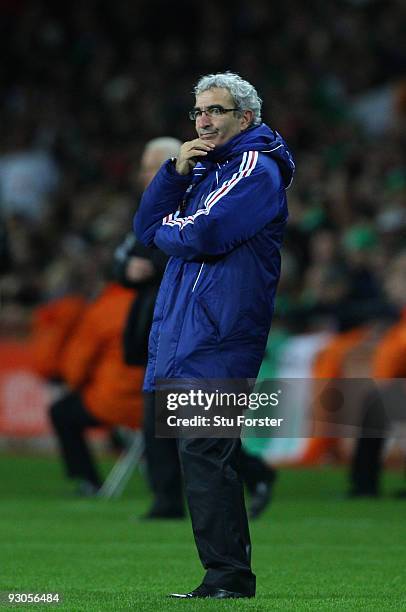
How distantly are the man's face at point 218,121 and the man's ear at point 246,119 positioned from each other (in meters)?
0.02

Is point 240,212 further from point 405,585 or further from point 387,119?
point 387,119

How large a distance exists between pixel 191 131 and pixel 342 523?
450 inches

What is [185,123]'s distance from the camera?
22.2 m

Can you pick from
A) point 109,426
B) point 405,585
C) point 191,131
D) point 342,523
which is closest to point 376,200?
point 191,131

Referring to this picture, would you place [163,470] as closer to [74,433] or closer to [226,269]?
[74,433]

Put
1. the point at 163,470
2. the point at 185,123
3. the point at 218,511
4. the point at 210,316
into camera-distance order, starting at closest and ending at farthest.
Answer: the point at 218,511 → the point at 210,316 → the point at 163,470 → the point at 185,123

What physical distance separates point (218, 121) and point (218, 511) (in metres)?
1.68

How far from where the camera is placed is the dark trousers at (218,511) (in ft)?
22.2

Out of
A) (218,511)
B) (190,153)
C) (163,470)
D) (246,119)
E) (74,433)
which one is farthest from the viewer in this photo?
(74,433)

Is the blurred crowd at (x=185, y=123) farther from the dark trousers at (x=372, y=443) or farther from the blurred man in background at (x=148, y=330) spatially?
the blurred man in background at (x=148, y=330)

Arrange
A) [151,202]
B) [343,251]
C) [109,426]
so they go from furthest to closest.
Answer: [343,251]
[109,426]
[151,202]

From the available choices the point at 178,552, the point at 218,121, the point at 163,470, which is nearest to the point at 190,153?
the point at 218,121

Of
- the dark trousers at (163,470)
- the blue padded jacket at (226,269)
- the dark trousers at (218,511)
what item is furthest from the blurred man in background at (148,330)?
the dark trousers at (218,511)

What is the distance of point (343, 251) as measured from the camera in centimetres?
1700
